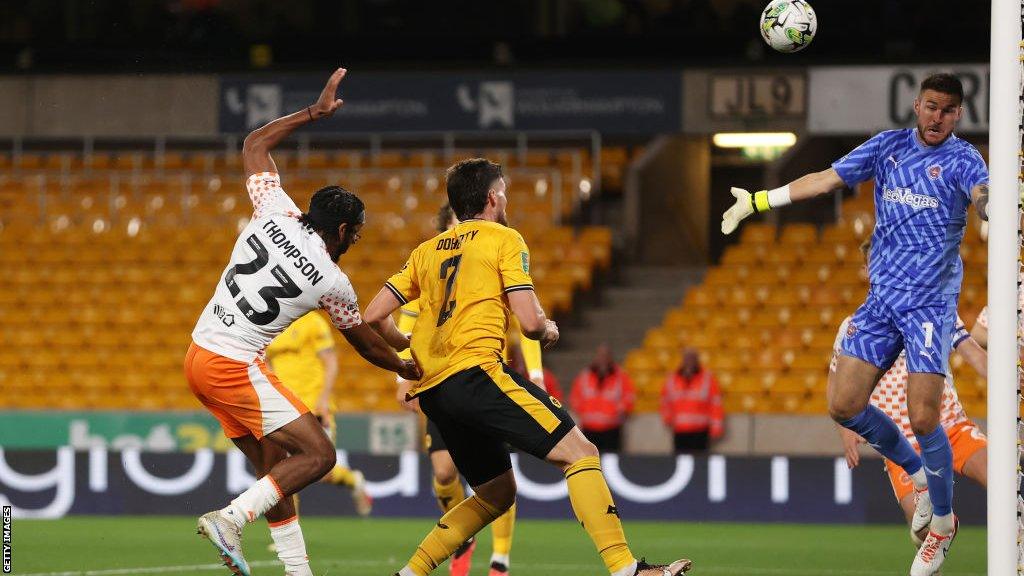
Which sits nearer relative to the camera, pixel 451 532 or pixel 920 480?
pixel 451 532

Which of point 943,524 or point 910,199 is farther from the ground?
point 910,199

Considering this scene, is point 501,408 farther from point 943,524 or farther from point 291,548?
point 943,524

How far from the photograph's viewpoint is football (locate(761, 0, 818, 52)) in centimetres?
802

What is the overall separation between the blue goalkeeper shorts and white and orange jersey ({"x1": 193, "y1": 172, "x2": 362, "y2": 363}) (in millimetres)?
2560

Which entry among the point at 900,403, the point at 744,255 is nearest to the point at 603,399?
the point at 744,255

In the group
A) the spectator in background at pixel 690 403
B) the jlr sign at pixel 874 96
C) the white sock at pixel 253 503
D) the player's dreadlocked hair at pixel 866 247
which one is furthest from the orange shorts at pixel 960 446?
the jlr sign at pixel 874 96

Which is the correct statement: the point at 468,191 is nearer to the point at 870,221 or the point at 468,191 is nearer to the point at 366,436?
the point at 366,436

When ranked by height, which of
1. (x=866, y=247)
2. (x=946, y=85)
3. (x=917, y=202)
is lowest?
(x=866, y=247)

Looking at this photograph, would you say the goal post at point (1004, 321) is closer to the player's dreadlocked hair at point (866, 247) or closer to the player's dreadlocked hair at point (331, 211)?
the player's dreadlocked hair at point (866, 247)

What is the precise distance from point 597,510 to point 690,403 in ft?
31.7

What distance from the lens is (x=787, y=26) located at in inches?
316

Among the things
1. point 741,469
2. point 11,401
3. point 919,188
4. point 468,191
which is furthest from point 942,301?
point 11,401

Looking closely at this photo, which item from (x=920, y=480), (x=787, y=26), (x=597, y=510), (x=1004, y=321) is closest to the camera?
(x=1004, y=321)

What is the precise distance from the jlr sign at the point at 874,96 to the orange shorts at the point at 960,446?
1058 cm
